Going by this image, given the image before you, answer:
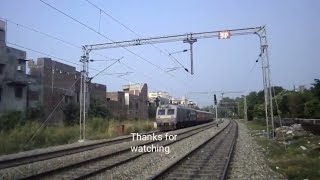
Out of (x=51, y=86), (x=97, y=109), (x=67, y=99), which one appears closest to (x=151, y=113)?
(x=97, y=109)

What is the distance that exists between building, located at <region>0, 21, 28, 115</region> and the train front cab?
13952 mm

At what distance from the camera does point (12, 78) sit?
121 feet

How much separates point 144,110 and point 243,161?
209 ft

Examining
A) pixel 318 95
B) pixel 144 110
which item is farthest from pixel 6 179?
→ pixel 144 110

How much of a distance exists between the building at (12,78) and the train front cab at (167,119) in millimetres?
13952

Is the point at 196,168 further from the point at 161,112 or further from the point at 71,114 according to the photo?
the point at 71,114

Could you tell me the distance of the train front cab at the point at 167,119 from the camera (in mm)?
42094

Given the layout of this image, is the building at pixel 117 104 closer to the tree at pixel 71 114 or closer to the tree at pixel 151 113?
the tree at pixel 71 114

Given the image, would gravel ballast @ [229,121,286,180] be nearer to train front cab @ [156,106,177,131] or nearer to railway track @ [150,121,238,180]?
railway track @ [150,121,238,180]

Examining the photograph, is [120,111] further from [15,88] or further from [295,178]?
[295,178]

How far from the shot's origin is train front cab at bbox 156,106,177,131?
138 feet

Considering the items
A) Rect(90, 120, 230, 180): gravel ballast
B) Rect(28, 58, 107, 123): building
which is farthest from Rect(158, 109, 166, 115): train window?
Rect(90, 120, 230, 180): gravel ballast

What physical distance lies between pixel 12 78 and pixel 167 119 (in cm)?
1610

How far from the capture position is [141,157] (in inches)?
667
